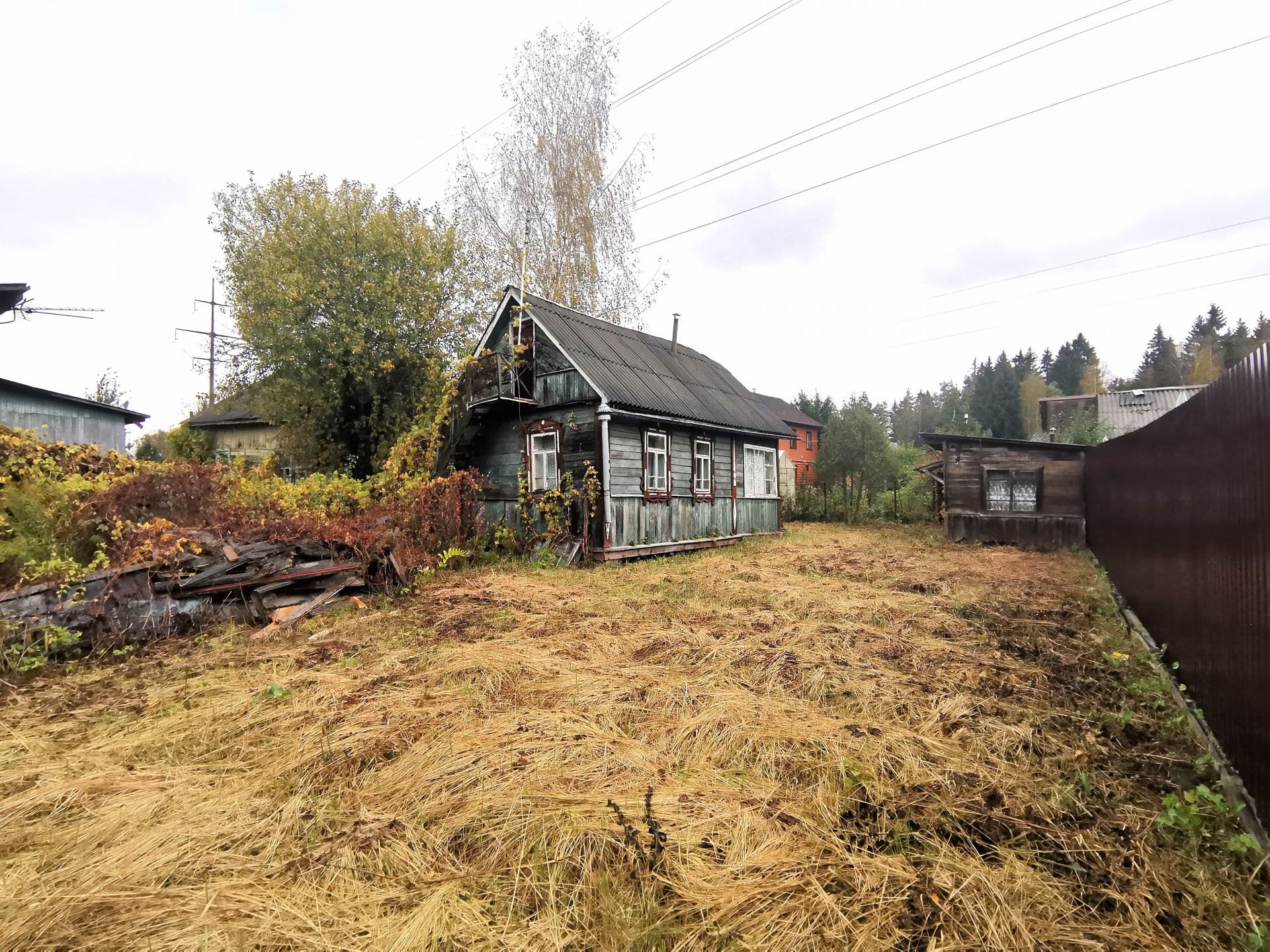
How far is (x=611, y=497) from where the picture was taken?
12.0m

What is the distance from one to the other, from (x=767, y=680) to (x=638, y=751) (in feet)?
5.26

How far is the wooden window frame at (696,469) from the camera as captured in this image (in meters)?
14.8

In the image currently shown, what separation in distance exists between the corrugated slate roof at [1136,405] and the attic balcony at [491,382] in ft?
94.3

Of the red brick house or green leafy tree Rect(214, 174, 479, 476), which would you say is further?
the red brick house

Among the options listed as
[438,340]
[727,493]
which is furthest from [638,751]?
[438,340]

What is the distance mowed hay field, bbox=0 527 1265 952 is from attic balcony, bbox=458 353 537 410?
7691 mm

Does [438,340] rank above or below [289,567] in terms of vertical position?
above

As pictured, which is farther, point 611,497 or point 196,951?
point 611,497

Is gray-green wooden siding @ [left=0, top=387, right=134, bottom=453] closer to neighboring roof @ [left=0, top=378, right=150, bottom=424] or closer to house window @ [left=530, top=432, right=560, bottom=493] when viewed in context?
neighboring roof @ [left=0, top=378, right=150, bottom=424]

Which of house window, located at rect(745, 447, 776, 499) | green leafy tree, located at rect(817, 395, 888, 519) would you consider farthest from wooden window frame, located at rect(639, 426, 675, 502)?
green leafy tree, located at rect(817, 395, 888, 519)

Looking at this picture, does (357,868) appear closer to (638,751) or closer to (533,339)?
(638,751)

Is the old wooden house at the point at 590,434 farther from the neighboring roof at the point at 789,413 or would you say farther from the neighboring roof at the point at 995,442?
the neighboring roof at the point at 789,413

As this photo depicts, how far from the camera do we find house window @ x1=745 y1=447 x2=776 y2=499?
57.8ft

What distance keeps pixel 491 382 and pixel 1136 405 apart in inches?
1276
